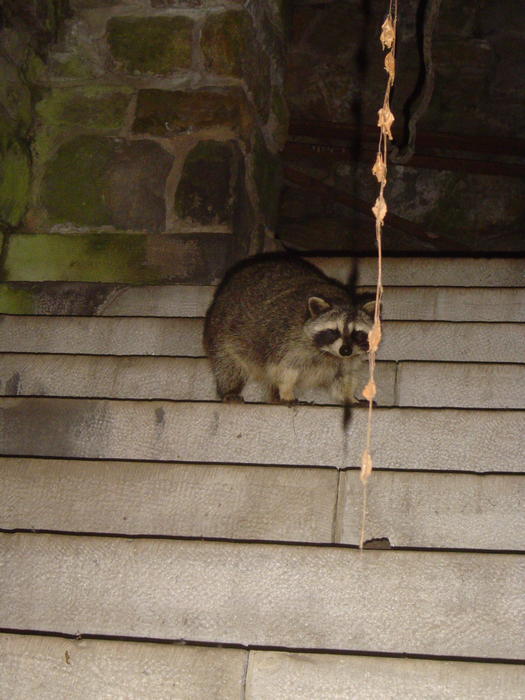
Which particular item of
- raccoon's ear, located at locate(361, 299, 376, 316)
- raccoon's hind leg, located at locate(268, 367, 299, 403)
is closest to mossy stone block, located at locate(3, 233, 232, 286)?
raccoon's hind leg, located at locate(268, 367, 299, 403)

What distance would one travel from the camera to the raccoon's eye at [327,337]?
422cm

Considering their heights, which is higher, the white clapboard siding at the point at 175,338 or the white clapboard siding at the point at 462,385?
the white clapboard siding at the point at 175,338

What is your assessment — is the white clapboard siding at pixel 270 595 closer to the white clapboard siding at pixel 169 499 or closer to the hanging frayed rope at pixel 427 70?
the white clapboard siding at pixel 169 499

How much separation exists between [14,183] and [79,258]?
65 cm

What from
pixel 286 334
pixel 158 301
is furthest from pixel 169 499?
pixel 158 301

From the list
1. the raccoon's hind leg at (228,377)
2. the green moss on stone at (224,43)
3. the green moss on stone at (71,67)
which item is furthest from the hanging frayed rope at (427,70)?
the green moss on stone at (71,67)

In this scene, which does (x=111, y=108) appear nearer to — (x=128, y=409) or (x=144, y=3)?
(x=144, y=3)

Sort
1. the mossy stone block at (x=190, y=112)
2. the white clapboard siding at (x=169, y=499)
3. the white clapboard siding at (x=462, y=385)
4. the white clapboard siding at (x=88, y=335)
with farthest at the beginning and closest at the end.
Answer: the mossy stone block at (x=190, y=112) < the white clapboard siding at (x=88, y=335) < the white clapboard siding at (x=462, y=385) < the white clapboard siding at (x=169, y=499)

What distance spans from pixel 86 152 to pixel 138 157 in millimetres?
367

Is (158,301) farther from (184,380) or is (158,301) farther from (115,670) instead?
(115,670)

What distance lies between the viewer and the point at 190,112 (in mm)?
5344

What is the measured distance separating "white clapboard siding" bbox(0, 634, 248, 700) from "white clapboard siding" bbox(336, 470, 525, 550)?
2.55 feet

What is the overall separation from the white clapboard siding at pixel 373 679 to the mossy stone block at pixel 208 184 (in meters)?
3.64

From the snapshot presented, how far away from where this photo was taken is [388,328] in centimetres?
437
